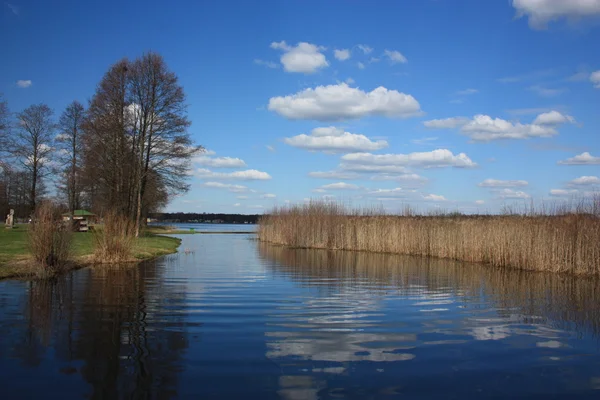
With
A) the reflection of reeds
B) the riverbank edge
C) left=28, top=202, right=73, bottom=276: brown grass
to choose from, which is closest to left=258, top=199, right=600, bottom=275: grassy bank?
the reflection of reeds

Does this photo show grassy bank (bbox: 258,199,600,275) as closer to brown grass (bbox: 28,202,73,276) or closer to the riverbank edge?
the riverbank edge

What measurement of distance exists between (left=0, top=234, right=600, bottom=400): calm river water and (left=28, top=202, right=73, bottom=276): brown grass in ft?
2.29

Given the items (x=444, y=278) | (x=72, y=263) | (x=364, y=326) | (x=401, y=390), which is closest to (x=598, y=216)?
(x=444, y=278)

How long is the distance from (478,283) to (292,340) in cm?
959

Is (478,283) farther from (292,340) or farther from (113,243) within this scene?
(113,243)

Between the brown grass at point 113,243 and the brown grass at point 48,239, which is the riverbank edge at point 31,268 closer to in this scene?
the brown grass at point 48,239

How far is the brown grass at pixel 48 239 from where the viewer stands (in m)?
13.3

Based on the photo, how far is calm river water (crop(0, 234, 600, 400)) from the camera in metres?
5.51

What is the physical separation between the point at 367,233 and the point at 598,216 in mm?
14061

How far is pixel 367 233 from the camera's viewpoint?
3000 centimetres

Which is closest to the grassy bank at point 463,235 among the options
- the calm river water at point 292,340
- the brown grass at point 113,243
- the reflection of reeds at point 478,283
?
the reflection of reeds at point 478,283

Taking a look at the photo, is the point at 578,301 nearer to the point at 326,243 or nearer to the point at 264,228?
the point at 326,243

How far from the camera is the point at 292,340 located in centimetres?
755

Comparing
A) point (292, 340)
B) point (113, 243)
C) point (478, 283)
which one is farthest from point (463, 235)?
point (292, 340)
